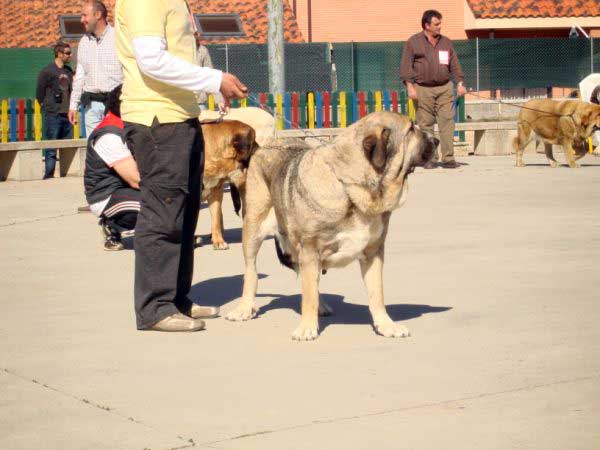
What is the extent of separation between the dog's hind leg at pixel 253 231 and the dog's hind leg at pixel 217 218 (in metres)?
2.89

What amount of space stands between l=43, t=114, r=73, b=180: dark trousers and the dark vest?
8.72 m

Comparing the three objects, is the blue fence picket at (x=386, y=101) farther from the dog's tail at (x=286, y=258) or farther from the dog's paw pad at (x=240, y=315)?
the dog's paw pad at (x=240, y=315)

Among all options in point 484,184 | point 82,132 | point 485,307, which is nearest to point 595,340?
point 485,307

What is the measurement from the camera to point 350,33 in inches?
1526

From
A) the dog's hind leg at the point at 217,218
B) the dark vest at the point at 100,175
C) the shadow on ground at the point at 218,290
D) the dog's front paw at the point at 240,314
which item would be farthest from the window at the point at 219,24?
the dog's front paw at the point at 240,314

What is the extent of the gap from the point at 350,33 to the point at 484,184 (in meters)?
23.7

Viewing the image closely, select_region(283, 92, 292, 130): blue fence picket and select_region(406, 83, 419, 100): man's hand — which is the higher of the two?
select_region(406, 83, 419, 100): man's hand

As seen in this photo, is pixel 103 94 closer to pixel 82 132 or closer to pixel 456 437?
pixel 82 132

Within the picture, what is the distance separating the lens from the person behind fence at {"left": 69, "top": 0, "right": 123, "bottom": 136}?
41.7ft

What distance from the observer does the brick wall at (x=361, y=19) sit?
127 ft

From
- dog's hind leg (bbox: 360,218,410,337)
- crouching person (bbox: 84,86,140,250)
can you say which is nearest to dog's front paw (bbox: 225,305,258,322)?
dog's hind leg (bbox: 360,218,410,337)

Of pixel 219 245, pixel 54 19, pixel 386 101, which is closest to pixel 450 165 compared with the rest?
pixel 386 101

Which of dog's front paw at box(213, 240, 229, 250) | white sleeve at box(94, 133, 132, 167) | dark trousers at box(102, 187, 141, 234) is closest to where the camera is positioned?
white sleeve at box(94, 133, 132, 167)

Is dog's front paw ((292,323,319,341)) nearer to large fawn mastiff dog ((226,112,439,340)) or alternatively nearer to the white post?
large fawn mastiff dog ((226,112,439,340))
